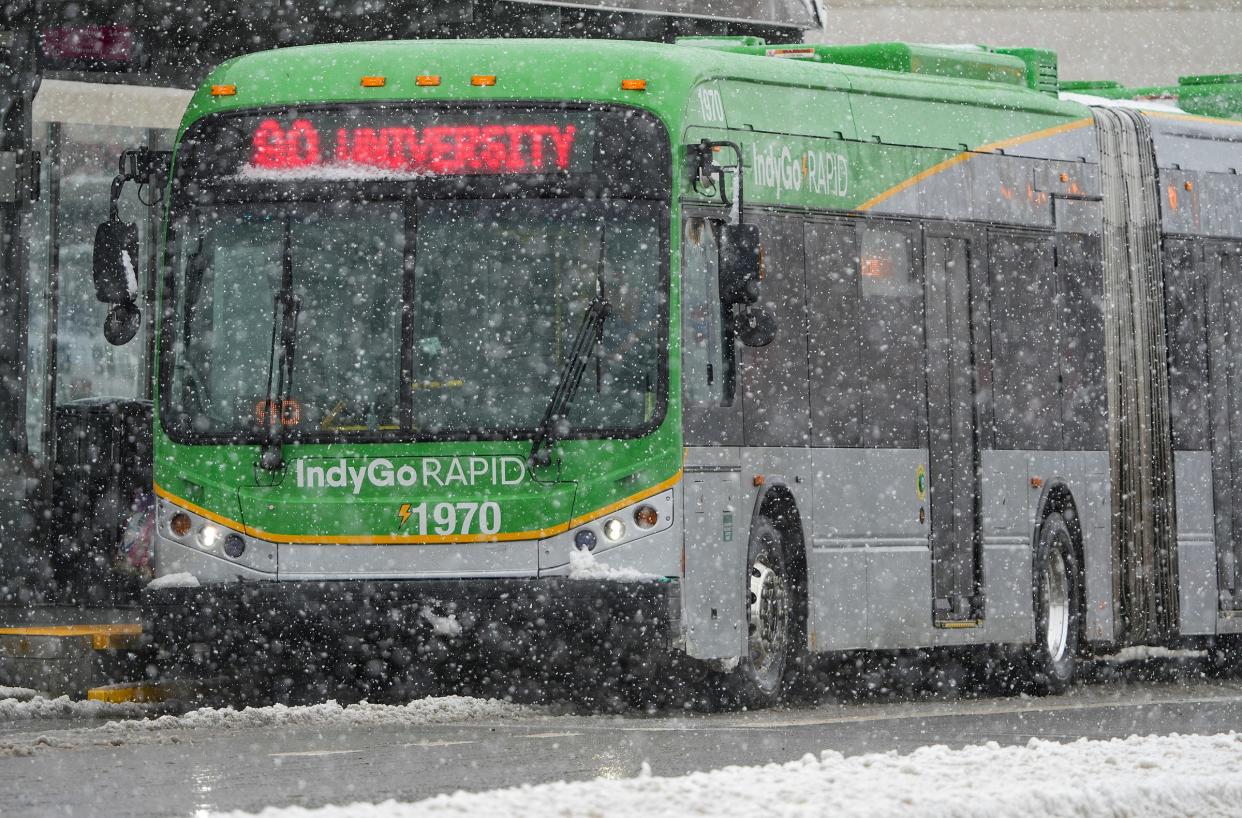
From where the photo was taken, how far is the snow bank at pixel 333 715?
43.1 feet

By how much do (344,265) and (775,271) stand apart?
2.52m

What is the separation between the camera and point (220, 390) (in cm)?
1455

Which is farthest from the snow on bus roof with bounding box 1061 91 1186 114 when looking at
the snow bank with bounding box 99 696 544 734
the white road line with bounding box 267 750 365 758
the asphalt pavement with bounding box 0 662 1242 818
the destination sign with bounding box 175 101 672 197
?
the white road line with bounding box 267 750 365 758

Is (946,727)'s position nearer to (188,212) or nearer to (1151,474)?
(188,212)

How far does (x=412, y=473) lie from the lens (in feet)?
46.8

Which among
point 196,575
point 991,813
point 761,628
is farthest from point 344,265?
point 991,813

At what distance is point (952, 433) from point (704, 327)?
3.18 m

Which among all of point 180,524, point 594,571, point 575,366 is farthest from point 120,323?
point 594,571

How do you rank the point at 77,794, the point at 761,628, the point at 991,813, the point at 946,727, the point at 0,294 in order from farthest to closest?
1. the point at 0,294
2. the point at 761,628
3. the point at 946,727
4. the point at 77,794
5. the point at 991,813

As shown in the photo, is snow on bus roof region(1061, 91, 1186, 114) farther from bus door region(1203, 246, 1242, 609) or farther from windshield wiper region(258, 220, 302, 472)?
windshield wiper region(258, 220, 302, 472)

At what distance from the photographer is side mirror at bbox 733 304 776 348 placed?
14.7 m

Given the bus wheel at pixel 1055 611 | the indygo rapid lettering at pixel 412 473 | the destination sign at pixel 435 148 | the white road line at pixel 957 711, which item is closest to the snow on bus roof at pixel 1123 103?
the bus wheel at pixel 1055 611

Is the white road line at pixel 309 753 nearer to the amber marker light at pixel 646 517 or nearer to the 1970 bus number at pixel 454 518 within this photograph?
the 1970 bus number at pixel 454 518

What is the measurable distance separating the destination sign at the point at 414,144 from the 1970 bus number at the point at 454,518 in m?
1.70
